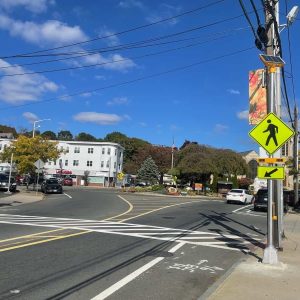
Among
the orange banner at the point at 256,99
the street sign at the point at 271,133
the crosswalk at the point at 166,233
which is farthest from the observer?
the orange banner at the point at 256,99

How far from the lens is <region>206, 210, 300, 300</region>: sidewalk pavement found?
7474mm

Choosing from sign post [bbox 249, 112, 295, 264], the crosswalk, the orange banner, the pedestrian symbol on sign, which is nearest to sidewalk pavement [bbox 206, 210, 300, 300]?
sign post [bbox 249, 112, 295, 264]

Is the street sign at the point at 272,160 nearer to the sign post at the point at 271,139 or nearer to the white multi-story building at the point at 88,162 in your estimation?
the sign post at the point at 271,139

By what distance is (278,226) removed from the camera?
1360cm

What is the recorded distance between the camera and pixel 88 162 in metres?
98.9

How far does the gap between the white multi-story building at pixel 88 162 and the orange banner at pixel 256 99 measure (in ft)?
270

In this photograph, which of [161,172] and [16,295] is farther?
[161,172]

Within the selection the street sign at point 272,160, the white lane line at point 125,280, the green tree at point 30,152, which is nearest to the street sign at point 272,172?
the street sign at point 272,160

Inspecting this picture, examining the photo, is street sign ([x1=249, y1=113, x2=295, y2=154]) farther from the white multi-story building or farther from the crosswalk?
the white multi-story building

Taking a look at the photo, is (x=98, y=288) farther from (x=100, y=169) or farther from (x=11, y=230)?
(x=100, y=169)

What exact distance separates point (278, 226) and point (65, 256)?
638 centimetres

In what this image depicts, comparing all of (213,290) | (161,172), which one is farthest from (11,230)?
(161,172)

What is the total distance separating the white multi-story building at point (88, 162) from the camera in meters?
98.1

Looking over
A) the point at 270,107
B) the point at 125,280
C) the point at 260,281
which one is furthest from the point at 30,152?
the point at 260,281
